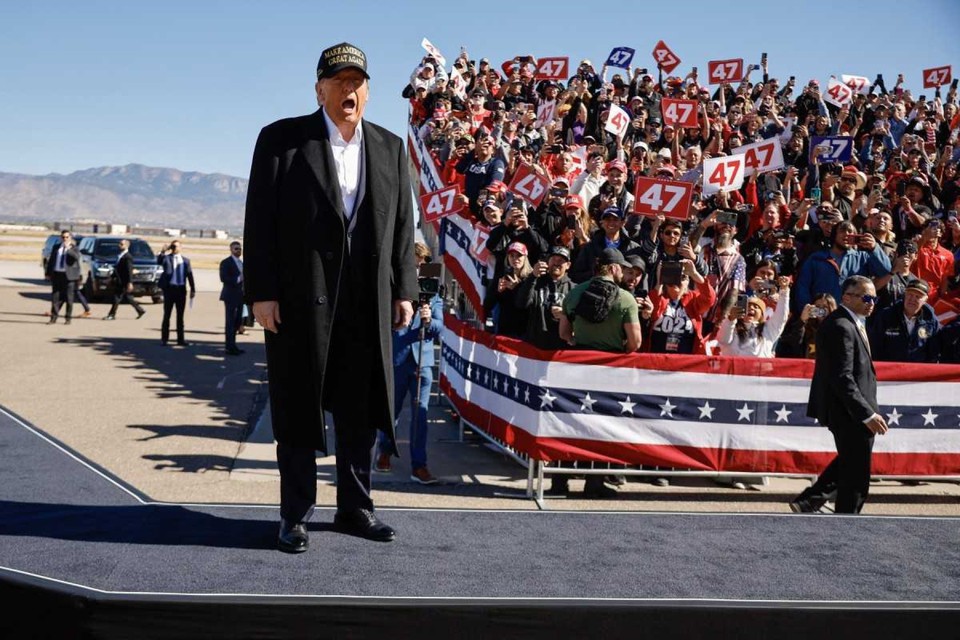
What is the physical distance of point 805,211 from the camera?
12.2 m

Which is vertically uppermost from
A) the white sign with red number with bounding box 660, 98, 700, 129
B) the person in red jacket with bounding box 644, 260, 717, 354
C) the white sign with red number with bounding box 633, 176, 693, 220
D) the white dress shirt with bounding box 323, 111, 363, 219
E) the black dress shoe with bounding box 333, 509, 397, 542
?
the white sign with red number with bounding box 660, 98, 700, 129

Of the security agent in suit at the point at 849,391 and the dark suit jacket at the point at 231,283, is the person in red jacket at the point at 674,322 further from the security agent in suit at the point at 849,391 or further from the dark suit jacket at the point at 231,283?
the dark suit jacket at the point at 231,283

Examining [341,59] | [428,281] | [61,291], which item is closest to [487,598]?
[341,59]

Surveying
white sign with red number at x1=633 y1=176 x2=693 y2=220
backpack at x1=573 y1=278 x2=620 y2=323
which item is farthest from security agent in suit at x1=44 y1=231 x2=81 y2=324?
backpack at x1=573 y1=278 x2=620 y2=323

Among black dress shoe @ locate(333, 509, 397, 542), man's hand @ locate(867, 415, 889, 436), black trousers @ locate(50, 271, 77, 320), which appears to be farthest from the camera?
black trousers @ locate(50, 271, 77, 320)

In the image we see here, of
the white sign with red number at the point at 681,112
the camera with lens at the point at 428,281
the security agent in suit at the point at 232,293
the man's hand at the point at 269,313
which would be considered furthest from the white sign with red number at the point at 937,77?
the man's hand at the point at 269,313

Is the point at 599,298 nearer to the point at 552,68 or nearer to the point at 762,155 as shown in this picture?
the point at 762,155

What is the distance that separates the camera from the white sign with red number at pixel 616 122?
610 inches

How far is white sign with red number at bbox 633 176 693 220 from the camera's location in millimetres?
10797

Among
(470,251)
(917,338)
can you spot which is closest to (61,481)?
(470,251)

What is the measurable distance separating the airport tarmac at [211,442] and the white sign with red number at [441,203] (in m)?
2.60

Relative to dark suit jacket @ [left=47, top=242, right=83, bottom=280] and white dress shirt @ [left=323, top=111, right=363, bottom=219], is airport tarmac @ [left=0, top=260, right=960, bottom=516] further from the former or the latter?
dark suit jacket @ [left=47, top=242, right=83, bottom=280]

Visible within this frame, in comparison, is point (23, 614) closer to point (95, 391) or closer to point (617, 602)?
point (617, 602)

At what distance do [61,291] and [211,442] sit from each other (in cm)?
1401
